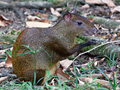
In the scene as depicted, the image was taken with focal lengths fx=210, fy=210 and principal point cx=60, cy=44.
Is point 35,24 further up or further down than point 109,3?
further down

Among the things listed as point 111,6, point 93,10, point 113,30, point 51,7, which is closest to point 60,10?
point 51,7

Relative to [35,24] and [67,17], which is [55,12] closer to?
[35,24]

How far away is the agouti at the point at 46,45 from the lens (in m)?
3.67

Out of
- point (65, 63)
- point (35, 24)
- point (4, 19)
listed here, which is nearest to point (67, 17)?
point (65, 63)

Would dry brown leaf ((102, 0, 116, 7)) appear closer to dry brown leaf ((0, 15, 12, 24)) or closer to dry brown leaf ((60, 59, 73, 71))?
dry brown leaf ((0, 15, 12, 24))

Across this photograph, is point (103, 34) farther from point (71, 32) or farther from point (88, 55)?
point (71, 32)

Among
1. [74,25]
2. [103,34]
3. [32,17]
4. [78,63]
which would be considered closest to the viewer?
[74,25]

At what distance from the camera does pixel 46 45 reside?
151 inches

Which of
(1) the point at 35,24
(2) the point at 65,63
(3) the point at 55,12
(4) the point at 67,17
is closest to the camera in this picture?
(4) the point at 67,17

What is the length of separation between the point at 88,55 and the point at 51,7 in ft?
10.1

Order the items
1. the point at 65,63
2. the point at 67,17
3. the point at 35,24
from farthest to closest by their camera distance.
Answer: the point at 35,24, the point at 65,63, the point at 67,17

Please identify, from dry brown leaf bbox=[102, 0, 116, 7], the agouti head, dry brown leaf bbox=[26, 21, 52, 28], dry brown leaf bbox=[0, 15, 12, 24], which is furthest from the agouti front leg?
dry brown leaf bbox=[102, 0, 116, 7]

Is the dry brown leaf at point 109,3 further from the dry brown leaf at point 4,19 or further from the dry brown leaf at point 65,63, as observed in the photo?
the dry brown leaf at point 65,63

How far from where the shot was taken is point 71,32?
160 inches
